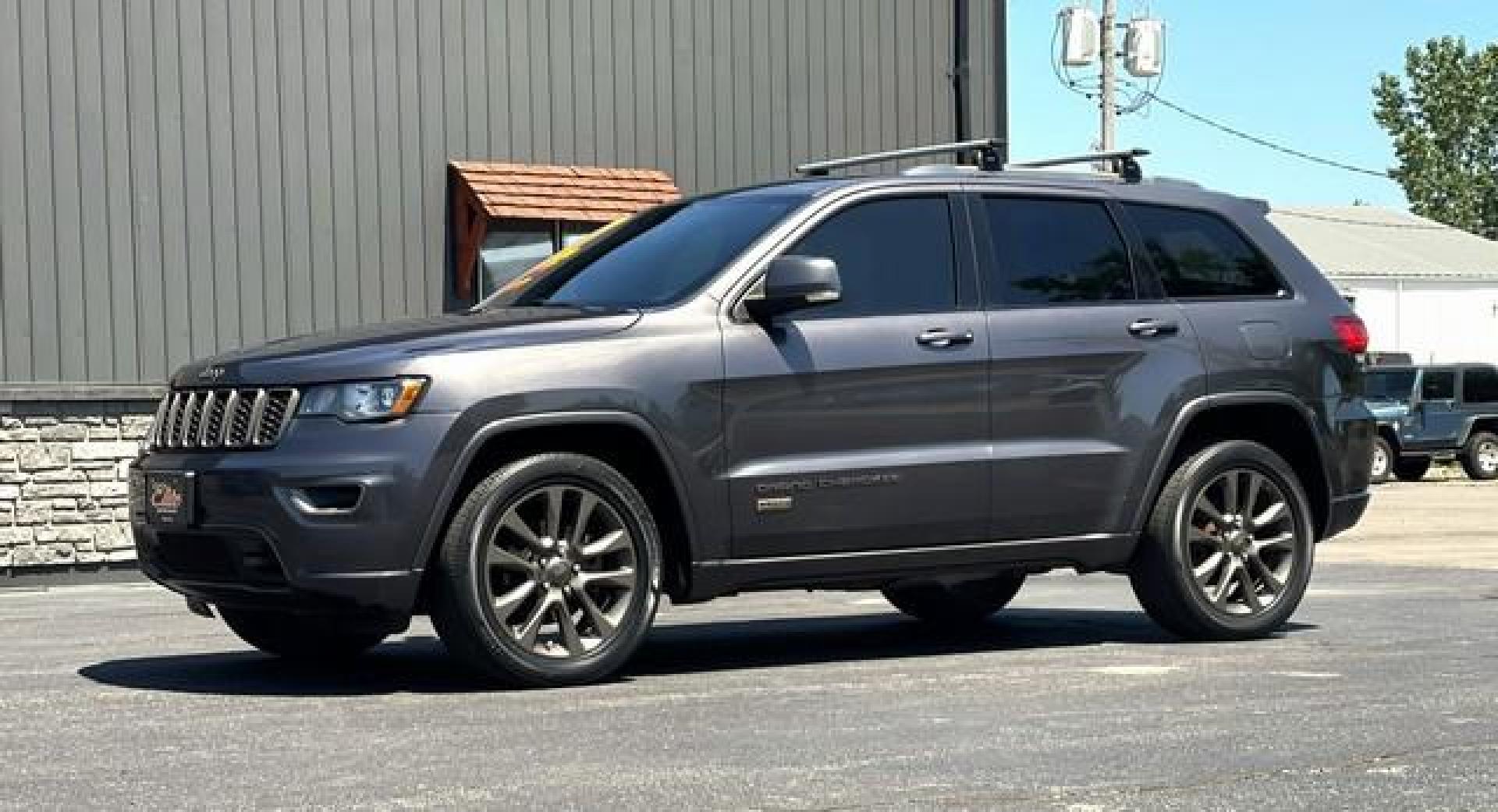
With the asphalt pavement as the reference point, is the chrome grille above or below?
above

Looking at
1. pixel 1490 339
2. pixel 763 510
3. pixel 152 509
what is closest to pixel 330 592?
pixel 152 509

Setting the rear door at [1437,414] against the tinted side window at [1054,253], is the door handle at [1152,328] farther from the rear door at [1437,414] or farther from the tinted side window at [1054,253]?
the rear door at [1437,414]

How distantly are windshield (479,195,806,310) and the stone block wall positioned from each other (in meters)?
9.22

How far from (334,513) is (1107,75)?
3482cm

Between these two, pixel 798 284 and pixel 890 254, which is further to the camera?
pixel 890 254

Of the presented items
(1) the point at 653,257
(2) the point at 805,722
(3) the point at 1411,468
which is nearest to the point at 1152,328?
(1) the point at 653,257

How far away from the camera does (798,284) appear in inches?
310

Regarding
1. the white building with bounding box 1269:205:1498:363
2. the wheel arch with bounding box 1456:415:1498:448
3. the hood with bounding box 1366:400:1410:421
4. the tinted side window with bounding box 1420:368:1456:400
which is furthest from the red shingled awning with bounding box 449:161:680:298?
the white building with bounding box 1269:205:1498:363

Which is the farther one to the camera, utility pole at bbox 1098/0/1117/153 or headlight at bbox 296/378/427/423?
utility pole at bbox 1098/0/1117/153

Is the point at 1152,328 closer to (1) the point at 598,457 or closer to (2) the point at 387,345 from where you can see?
(1) the point at 598,457

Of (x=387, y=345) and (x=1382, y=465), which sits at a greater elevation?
(x=387, y=345)

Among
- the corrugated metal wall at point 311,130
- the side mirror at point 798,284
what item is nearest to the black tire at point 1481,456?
the corrugated metal wall at point 311,130

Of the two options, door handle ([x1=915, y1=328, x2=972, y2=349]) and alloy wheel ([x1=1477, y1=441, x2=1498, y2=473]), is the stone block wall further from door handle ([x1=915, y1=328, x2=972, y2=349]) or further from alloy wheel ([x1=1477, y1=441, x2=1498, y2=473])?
alloy wheel ([x1=1477, y1=441, x2=1498, y2=473])

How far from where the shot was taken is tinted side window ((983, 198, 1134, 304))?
8727 millimetres
